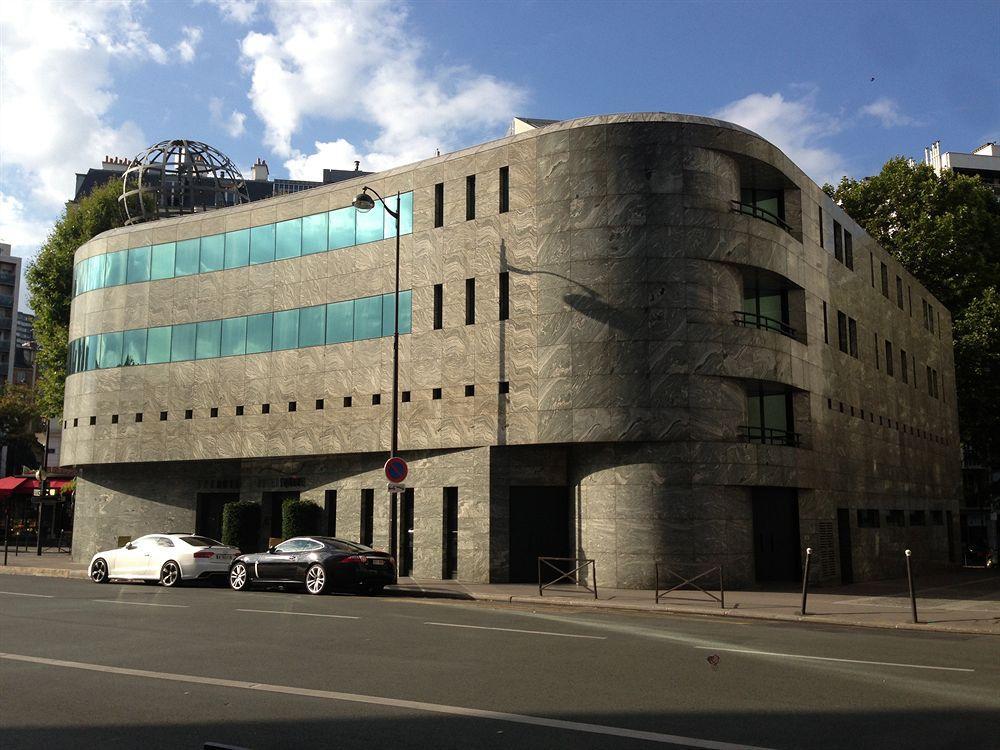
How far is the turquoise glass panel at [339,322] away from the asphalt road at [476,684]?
16187mm

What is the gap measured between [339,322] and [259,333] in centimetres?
409

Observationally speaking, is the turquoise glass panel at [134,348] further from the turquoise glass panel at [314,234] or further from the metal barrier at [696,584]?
the metal barrier at [696,584]

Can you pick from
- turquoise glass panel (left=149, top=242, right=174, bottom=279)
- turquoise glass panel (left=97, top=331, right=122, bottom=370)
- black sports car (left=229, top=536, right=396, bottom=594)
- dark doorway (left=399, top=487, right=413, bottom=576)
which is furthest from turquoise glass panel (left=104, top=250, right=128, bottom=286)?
black sports car (left=229, top=536, right=396, bottom=594)

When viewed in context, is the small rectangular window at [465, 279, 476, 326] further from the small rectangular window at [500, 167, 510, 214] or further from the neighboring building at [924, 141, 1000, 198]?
the neighboring building at [924, 141, 1000, 198]

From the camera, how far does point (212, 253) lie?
115 feet

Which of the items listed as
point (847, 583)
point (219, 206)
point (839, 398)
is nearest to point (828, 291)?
point (839, 398)

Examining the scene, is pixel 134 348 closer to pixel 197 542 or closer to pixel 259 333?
pixel 259 333

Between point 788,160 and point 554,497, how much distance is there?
46.1 feet

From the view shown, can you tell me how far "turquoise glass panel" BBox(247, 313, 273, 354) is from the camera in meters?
32.8

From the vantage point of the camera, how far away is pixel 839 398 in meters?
31.9

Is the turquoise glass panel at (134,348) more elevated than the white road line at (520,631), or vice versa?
the turquoise glass panel at (134,348)

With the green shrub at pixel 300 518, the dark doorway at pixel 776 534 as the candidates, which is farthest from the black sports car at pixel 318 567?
the dark doorway at pixel 776 534

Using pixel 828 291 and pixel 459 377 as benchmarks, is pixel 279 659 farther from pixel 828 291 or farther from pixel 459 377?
pixel 828 291

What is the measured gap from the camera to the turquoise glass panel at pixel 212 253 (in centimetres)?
3478
